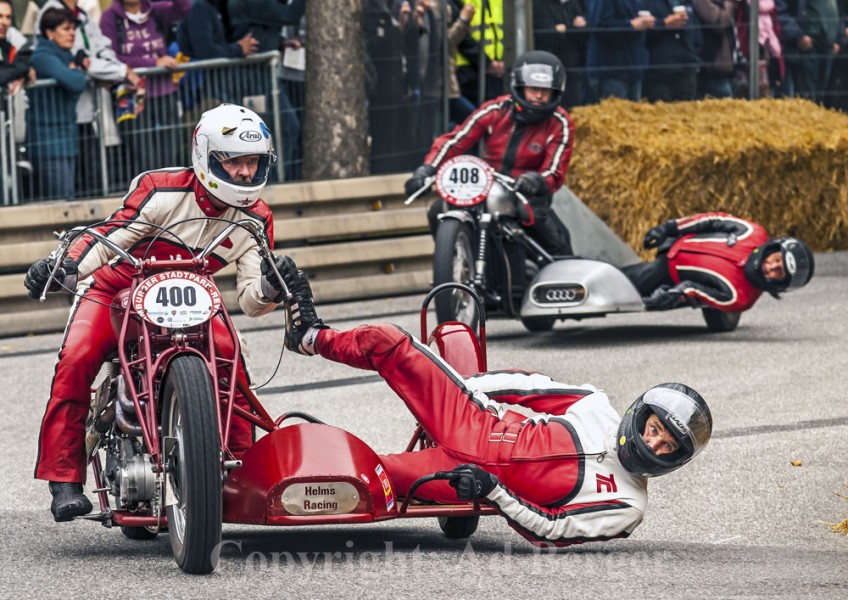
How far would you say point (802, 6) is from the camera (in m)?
17.9

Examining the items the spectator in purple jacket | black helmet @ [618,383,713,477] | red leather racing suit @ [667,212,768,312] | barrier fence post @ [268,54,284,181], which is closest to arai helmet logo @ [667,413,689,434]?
black helmet @ [618,383,713,477]

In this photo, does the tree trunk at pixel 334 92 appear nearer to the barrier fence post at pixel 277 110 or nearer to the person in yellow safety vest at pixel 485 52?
the barrier fence post at pixel 277 110

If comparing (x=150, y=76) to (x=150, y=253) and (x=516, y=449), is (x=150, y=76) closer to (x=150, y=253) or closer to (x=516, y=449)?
(x=150, y=253)

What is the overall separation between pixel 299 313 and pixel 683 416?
4.87 ft

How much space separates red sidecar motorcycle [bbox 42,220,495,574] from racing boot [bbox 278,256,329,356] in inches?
9.5

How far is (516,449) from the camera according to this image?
652 cm

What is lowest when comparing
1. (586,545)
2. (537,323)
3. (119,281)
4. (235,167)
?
(537,323)

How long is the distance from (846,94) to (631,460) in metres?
12.7

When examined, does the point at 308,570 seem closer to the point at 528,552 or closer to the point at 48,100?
the point at 528,552

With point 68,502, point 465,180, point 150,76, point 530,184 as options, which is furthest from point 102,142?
point 68,502

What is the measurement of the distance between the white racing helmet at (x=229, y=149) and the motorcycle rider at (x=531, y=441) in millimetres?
399

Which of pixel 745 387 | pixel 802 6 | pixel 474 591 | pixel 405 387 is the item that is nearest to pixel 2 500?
pixel 405 387

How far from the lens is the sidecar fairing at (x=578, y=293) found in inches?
464

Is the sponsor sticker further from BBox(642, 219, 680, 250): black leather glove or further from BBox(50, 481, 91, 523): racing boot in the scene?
BBox(642, 219, 680, 250): black leather glove
